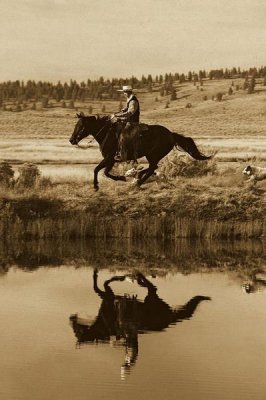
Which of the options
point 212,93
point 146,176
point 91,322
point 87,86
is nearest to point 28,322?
point 91,322

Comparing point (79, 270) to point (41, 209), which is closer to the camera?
point (79, 270)

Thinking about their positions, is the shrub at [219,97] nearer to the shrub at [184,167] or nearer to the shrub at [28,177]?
the shrub at [184,167]

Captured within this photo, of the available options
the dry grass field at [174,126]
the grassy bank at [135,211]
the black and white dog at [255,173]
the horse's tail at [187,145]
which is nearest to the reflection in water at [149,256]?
the grassy bank at [135,211]

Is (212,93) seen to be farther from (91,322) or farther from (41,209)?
(91,322)

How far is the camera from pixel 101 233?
21.8 m

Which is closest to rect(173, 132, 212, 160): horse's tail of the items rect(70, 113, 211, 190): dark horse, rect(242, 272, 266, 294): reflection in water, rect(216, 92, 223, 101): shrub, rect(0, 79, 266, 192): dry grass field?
rect(70, 113, 211, 190): dark horse

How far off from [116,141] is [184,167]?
5.55m

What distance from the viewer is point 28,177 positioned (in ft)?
85.8

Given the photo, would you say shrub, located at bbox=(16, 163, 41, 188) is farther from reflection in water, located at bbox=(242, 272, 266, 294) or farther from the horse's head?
reflection in water, located at bbox=(242, 272, 266, 294)

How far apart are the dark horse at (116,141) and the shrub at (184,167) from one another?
3.11m

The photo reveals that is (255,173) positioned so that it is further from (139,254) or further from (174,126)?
(174,126)

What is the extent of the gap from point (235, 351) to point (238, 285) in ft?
15.3

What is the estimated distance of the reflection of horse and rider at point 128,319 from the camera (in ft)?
38.2

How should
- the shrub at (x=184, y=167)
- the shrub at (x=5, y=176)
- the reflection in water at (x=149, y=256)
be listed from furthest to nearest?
the shrub at (x=184, y=167) < the shrub at (x=5, y=176) < the reflection in water at (x=149, y=256)
